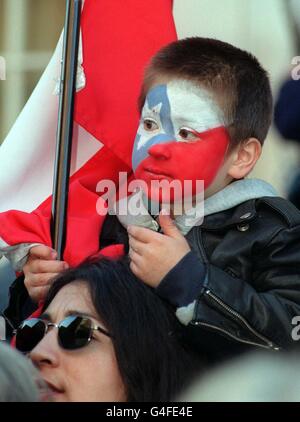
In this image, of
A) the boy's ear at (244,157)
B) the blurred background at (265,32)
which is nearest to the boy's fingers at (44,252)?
the boy's ear at (244,157)

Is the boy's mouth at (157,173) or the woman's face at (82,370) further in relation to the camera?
the boy's mouth at (157,173)

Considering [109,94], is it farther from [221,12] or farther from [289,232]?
[289,232]

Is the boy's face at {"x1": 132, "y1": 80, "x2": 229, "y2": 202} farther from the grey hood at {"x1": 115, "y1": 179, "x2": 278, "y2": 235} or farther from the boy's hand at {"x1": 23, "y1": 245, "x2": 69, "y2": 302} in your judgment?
the boy's hand at {"x1": 23, "y1": 245, "x2": 69, "y2": 302}

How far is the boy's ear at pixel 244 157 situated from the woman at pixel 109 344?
0.39 meters

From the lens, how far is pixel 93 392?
2018 mm

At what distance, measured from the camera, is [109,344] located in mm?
2055

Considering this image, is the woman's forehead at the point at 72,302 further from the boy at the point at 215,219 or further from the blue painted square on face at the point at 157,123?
the blue painted square on face at the point at 157,123

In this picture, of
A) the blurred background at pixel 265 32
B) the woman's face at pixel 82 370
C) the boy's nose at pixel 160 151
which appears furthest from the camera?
the blurred background at pixel 265 32

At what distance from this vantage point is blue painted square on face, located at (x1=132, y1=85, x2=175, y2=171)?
2.29 m

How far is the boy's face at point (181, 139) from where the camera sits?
2254 mm

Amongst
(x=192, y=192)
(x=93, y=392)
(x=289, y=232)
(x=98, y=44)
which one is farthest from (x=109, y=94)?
(x=93, y=392)

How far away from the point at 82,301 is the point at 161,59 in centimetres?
63

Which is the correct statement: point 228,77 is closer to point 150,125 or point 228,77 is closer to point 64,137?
point 150,125

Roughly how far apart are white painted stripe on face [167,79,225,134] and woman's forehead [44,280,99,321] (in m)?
0.42
